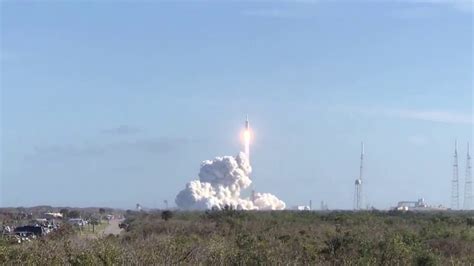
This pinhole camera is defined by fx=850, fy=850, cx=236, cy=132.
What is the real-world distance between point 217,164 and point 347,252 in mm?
112292

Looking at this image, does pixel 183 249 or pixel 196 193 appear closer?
pixel 183 249

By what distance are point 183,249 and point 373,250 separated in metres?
6.97

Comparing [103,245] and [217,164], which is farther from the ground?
[217,164]

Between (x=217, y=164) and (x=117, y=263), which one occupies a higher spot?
(x=217, y=164)

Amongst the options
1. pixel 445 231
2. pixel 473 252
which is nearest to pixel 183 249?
pixel 473 252

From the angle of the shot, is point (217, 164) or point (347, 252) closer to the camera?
point (347, 252)

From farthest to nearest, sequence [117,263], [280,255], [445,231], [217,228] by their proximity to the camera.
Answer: [217,228], [445,231], [280,255], [117,263]

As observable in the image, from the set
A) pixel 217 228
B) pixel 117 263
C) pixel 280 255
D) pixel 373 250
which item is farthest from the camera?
pixel 217 228

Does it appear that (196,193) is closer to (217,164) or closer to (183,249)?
(217,164)

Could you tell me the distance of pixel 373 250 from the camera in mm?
28125

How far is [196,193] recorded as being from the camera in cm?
14862

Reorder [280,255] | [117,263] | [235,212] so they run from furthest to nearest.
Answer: [235,212] → [280,255] → [117,263]

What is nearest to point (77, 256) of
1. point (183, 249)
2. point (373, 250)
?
point (183, 249)

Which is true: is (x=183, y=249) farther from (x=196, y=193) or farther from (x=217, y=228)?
(x=196, y=193)
